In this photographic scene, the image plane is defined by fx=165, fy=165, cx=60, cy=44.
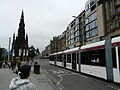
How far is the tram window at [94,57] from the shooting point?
12.7 m

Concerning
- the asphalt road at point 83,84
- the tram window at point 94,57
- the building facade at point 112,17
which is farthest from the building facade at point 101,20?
the asphalt road at point 83,84

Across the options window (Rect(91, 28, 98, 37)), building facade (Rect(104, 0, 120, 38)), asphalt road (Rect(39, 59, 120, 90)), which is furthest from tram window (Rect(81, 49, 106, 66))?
window (Rect(91, 28, 98, 37))

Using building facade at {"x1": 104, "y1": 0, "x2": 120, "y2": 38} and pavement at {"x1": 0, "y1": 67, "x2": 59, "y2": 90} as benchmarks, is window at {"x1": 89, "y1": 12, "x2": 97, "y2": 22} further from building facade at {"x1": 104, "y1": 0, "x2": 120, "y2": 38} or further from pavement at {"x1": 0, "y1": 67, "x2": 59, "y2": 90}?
pavement at {"x1": 0, "y1": 67, "x2": 59, "y2": 90}

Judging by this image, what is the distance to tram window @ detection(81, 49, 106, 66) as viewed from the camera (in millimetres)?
12678

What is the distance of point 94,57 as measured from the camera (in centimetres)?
1411

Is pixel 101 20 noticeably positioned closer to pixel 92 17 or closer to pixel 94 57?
pixel 92 17

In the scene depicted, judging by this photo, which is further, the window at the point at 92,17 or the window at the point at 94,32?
the window at the point at 92,17

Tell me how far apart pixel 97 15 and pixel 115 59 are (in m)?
41.2

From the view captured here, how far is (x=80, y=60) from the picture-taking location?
18.0 metres

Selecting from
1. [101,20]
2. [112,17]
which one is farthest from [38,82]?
[101,20]

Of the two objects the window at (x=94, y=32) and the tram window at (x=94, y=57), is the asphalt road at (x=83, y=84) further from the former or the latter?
the window at (x=94, y=32)

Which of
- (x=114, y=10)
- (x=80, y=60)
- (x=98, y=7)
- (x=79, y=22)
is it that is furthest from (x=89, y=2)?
(x=80, y=60)

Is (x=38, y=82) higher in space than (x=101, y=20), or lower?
lower

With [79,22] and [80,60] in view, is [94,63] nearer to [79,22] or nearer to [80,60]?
[80,60]
